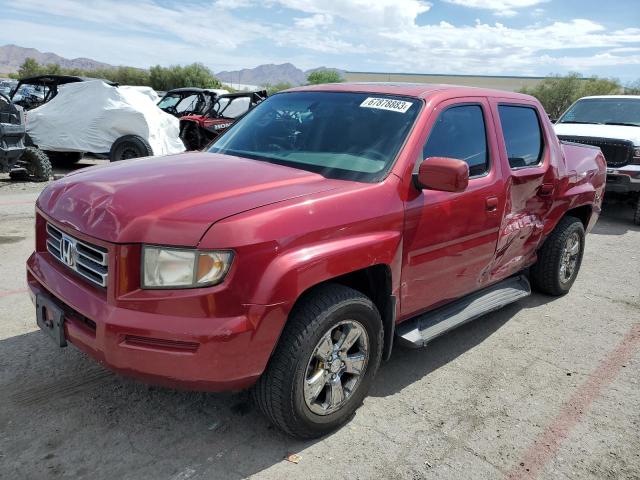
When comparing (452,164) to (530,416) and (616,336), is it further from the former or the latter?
(616,336)

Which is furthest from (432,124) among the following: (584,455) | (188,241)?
(584,455)

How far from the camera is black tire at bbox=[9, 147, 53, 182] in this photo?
1008cm

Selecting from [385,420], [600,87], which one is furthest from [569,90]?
[385,420]

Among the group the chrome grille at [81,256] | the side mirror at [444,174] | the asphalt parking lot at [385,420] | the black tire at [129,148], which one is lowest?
the asphalt parking lot at [385,420]

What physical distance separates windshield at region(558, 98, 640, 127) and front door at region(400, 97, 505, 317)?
293 inches

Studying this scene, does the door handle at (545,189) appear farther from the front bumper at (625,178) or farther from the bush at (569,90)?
the bush at (569,90)

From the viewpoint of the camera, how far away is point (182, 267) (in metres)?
2.40

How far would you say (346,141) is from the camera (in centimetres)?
337

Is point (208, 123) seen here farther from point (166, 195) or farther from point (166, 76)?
point (166, 76)

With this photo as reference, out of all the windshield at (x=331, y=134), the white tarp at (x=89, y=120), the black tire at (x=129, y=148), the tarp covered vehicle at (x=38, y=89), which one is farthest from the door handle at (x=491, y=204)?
the tarp covered vehicle at (x=38, y=89)

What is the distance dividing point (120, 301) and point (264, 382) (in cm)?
77

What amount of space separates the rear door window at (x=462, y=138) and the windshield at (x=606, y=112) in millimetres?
7544

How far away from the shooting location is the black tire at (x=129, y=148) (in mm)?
10883

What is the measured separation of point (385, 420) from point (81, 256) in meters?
1.85
